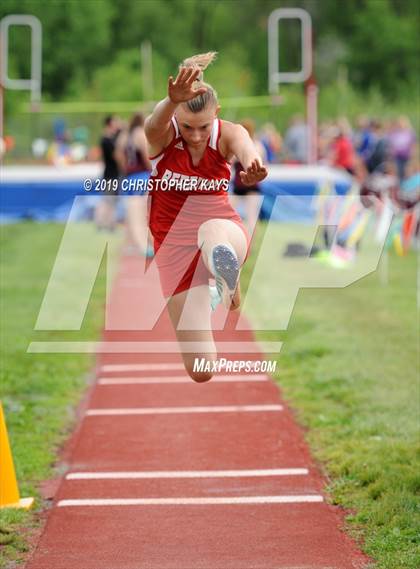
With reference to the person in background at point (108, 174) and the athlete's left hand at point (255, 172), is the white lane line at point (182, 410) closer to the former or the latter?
the athlete's left hand at point (255, 172)

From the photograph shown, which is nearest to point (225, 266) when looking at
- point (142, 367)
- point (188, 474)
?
point (188, 474)

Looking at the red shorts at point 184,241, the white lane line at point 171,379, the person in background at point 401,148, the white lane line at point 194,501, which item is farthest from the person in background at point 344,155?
the red shorts at point 184,241

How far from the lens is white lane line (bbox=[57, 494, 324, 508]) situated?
6.16m

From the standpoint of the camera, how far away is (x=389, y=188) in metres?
18.5

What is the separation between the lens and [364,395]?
327 inches

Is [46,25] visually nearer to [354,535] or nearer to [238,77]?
[238,77]

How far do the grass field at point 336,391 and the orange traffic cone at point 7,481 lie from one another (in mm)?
159

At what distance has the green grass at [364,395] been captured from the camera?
18.8ft

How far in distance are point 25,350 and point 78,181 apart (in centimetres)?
1145

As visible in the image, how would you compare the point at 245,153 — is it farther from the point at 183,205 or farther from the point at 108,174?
the point at 108,174

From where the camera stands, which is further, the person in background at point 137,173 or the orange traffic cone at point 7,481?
the person in background at point 137,173

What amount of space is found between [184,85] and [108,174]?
13.6 metres

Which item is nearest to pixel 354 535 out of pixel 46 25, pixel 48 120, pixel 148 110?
pixel 148 110

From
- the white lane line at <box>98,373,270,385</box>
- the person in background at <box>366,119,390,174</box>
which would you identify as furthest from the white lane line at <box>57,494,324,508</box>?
→ the person in background at <box>366,119,390,174</box>
